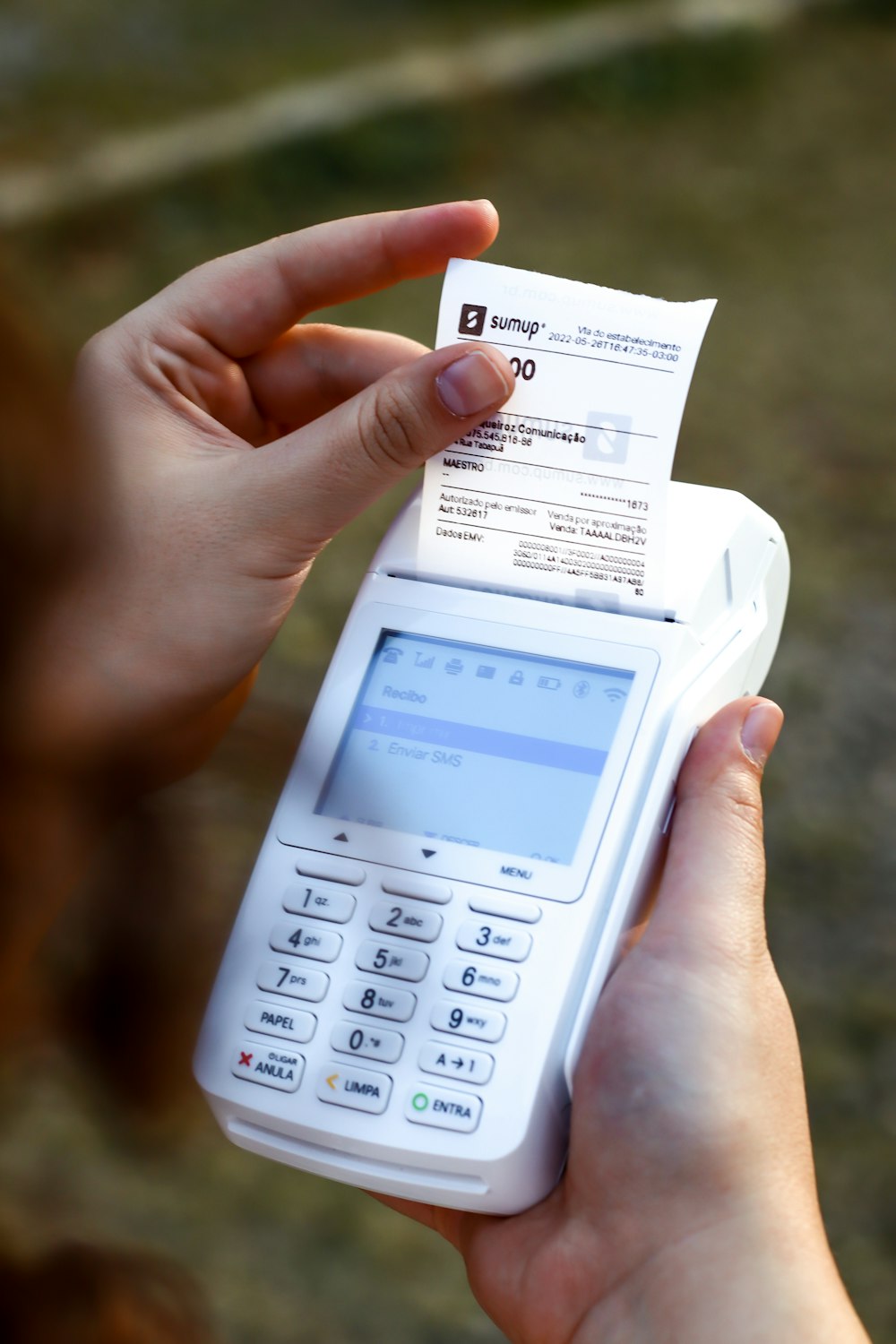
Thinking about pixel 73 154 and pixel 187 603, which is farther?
pixel 73 154

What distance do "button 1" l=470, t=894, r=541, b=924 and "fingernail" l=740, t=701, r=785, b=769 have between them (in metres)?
0.20

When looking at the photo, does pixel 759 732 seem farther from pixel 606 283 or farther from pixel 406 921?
pixel 606 283

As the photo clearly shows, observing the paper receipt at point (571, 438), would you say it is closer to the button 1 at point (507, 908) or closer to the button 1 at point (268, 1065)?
the button 1 at point (507, 908)

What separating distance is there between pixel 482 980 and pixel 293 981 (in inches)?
5.5

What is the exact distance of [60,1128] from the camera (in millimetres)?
1940

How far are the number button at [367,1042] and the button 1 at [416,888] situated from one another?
0.31ft

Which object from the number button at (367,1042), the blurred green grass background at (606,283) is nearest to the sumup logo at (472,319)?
the blurred green grass background at (606,283)

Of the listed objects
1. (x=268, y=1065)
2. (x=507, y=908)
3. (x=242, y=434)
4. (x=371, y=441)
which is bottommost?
(x=268, y=1065)

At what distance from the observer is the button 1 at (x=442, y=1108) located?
2.88 ft

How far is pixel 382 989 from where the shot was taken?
0.95m

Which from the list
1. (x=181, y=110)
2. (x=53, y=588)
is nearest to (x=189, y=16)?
(x=181, y=110)

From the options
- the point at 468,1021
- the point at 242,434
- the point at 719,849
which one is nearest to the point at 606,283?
the point at 242,434

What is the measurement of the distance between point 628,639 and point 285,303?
1.53 ft

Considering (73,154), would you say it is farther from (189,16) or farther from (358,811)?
(358,811)
